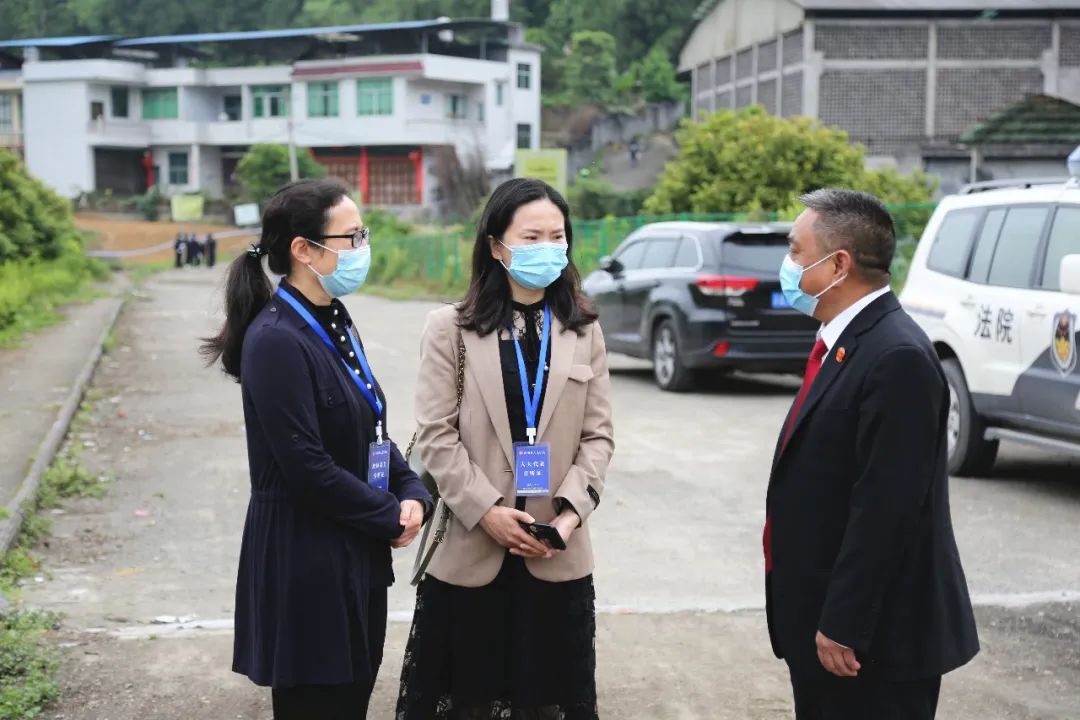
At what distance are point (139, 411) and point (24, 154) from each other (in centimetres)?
6602

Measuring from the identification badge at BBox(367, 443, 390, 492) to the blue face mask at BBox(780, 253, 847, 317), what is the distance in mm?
1205

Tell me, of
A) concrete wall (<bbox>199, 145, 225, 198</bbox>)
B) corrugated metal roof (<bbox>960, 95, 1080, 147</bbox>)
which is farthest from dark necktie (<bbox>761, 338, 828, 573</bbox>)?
concrete wall (<bbox>199, 145, 225, 198</bbox>)

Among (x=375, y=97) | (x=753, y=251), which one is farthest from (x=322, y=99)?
(x=753, y=251)

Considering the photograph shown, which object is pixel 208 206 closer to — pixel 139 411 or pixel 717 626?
pixel 139 411

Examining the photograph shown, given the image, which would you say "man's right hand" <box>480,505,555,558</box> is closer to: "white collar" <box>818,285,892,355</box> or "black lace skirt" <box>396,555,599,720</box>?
"black lace skirt" <box>396,555,599,720</box>

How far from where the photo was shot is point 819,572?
11.0ft

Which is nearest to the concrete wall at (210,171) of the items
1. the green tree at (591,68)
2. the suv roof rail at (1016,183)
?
the green tree at (591,68)

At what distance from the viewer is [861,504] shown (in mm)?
3191

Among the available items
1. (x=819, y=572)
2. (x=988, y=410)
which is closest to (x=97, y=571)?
(x=819, y=572)

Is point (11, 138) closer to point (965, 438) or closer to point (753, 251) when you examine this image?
point (753, 251)

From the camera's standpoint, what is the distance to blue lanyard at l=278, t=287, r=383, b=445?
3.75 metres

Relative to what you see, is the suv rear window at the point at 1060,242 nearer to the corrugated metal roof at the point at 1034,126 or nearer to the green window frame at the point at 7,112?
the corrugated metal roof at the point at 1034,126

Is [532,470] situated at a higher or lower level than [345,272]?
lower

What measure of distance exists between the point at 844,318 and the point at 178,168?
7534 cm
